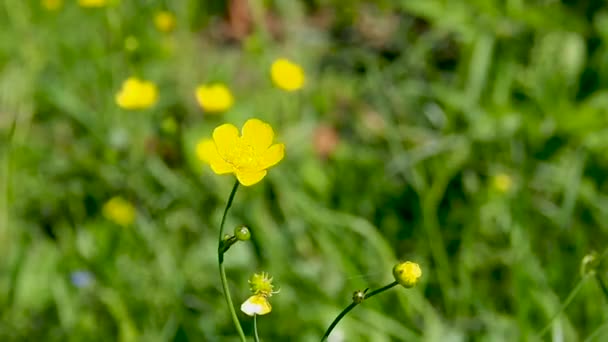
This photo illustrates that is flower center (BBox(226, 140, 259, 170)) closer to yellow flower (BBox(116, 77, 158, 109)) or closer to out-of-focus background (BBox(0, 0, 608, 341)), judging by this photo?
out-of-focus background (BBox(0, 0, 608, 341))

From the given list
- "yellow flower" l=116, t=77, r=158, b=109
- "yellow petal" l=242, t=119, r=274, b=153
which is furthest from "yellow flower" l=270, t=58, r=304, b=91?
"yellow petal" l=242, t=119, r=274, b=153

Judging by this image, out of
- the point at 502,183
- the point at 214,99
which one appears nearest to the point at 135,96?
the point at 214,99

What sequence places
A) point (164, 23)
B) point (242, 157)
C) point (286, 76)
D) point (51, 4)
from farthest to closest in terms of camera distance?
point (51, 4)
point (164, 23)
point (286, 76)
point (242, 157)

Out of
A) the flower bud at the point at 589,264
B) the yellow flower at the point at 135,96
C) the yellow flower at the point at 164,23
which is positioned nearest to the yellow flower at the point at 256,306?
the flower bud at the point at 589,264

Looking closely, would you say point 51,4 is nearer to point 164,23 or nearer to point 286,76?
point 164,23

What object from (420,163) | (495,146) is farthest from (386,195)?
(495,146)
